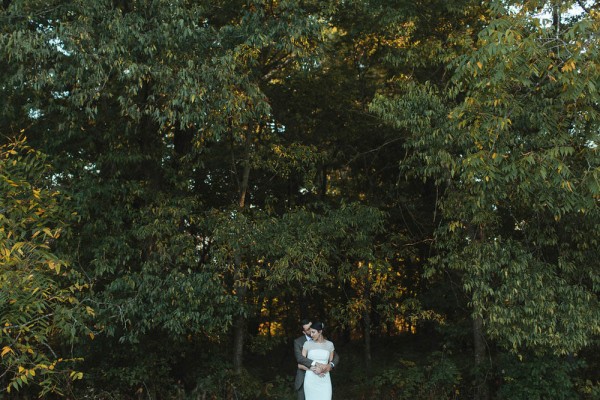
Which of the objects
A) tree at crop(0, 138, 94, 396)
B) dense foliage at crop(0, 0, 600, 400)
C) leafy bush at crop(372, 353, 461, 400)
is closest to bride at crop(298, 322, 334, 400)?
dense foliage at crop(0, 0, 600, 400)

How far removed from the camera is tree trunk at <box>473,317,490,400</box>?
11.1 meters

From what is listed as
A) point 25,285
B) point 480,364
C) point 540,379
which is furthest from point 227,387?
point 25,285

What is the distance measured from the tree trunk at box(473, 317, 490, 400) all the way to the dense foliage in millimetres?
31

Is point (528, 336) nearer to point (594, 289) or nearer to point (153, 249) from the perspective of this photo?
point (594, 289)

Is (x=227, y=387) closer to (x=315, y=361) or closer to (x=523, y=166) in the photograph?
(x=315, y=361)

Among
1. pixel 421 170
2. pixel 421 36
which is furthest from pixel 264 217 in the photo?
pixel 421 36

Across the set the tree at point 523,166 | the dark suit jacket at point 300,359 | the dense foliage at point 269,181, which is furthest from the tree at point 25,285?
the tree at point 523,166

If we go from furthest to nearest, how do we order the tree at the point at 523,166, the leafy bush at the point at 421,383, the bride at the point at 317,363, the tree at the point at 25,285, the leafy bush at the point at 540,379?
the leafy bush at the point at 421,383 → the leafy bush at the point at 540,379 → the bride at the point at 317,363 → the tree at the point at 523,166 → the tree at the point at 25,285

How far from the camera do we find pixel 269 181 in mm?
13617

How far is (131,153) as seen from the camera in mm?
9484

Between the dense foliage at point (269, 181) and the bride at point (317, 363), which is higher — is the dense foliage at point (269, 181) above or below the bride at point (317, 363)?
above

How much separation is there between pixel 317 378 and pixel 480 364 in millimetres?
5332

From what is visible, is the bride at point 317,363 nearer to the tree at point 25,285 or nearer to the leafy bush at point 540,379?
the tree at point 25,285

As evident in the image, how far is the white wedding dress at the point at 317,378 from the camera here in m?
7.29
